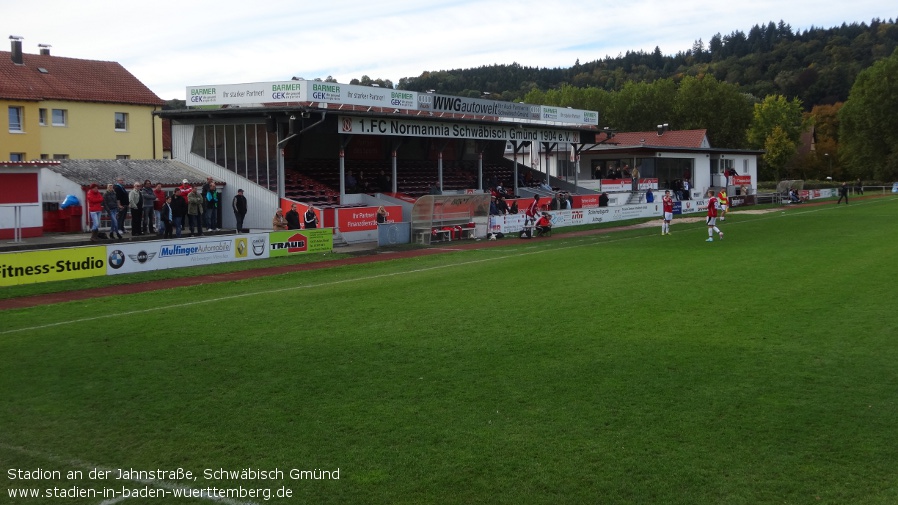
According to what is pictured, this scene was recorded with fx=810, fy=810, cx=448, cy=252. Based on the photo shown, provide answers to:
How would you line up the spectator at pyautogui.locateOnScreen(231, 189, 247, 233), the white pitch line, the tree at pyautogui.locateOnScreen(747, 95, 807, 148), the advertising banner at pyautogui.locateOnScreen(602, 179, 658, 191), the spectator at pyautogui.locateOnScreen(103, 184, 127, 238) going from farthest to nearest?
the tree at pyautogui.locateOnScreen(747, 95, 807, 148) → the advertising banner at pyautogui.locateOnScreen(602, 179, 658, 191) → the spectator at pyautogui.locateOnScreen(231, 189, 247, 233) → the spectator at pyautogui.locateOnScreen(103, 184, 127, 238) → the white pitch line

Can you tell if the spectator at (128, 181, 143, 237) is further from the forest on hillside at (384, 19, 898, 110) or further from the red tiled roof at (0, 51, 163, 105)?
the forest on hillside at (384, 19, 898, 110)

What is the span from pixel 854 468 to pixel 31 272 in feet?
61.6

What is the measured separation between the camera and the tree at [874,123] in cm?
9288

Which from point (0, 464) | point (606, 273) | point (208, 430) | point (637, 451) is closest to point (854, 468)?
point (637, 451)

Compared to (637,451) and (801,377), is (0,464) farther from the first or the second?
(801,377)

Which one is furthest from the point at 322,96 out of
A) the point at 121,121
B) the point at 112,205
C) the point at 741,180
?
the point at 741,180

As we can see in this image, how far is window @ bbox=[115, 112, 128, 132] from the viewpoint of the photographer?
49531 mm

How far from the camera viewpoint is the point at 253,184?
1398 inches

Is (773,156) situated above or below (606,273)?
above

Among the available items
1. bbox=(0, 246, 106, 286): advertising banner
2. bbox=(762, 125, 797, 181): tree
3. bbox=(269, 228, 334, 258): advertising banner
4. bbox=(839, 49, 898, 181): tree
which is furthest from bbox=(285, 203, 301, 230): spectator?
bbox=(839, 49, 898, 181): tree

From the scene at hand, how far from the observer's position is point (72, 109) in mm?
46719

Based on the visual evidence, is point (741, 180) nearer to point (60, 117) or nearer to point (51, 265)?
point (60, 117)

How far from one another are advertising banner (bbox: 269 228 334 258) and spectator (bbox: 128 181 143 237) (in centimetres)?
520

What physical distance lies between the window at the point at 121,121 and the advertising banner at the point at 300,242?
87.0 feet
